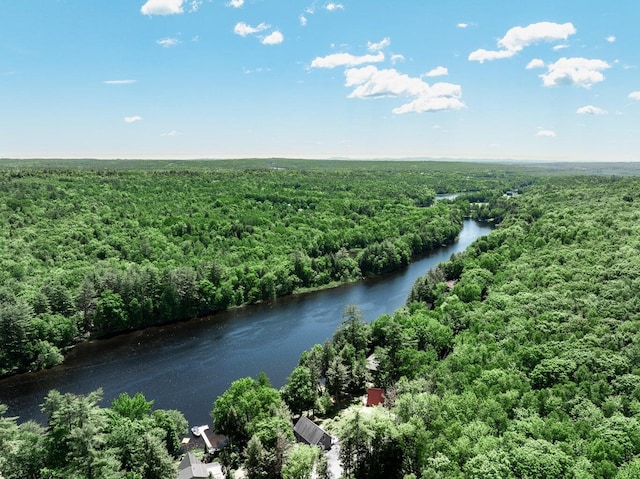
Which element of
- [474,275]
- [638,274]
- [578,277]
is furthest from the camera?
[474,275]

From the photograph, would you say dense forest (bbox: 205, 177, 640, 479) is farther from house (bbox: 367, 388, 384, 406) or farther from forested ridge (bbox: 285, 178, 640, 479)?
house (bbox: 367, 388, 384, 406)

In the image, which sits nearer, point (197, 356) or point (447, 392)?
point (447, 392)

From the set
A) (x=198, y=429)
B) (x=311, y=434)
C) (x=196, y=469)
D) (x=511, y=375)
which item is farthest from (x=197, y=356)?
(x=511, y=375)

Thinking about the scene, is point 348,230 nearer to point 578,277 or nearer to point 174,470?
point 578,277

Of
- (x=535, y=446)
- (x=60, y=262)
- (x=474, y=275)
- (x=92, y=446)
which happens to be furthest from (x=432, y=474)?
(x=60, y=262)

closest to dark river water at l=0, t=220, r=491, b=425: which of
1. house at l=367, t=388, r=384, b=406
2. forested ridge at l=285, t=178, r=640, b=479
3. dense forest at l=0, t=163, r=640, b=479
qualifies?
dense forest at l=0, t=163, r=640, b=479

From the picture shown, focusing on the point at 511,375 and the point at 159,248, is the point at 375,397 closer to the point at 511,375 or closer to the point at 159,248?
the point at 511,375
